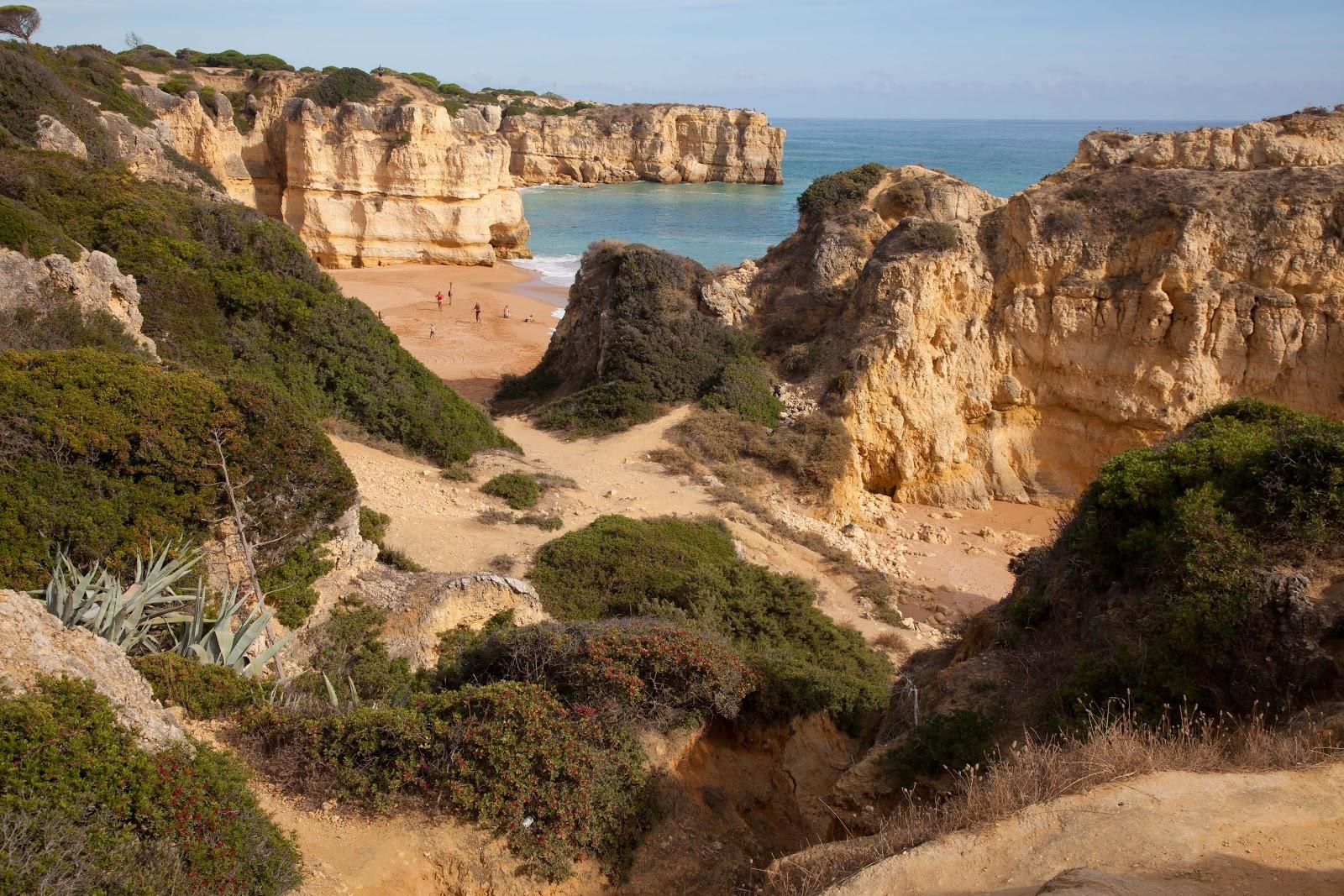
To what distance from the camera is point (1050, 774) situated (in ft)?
16.4

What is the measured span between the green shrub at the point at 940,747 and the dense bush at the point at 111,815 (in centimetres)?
413

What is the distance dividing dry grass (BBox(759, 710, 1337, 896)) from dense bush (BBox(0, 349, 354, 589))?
7.00 meters

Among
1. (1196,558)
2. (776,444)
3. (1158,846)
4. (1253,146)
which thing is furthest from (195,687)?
(1253,146)

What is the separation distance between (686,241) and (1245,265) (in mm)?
42317

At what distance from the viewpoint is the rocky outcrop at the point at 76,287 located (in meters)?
12.3

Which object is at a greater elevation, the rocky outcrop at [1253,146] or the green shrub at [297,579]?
the rocky outcrop at [1253,146]

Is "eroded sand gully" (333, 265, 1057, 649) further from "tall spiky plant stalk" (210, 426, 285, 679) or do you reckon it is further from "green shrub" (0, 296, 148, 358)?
"green shrub" (0, 296, 148, 358)

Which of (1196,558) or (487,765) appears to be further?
(1196,558)

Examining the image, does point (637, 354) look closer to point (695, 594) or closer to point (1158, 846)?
point (695, 594)

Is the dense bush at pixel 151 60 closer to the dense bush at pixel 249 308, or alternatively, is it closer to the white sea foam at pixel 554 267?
the white sea foam at pixel 554 267

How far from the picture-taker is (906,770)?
637 centimetres

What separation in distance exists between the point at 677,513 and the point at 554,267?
116 feet

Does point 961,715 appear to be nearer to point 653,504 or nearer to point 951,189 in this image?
point 653,504

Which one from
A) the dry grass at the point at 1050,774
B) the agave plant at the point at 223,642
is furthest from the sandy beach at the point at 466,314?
the dry grass at the point at 1050,774
